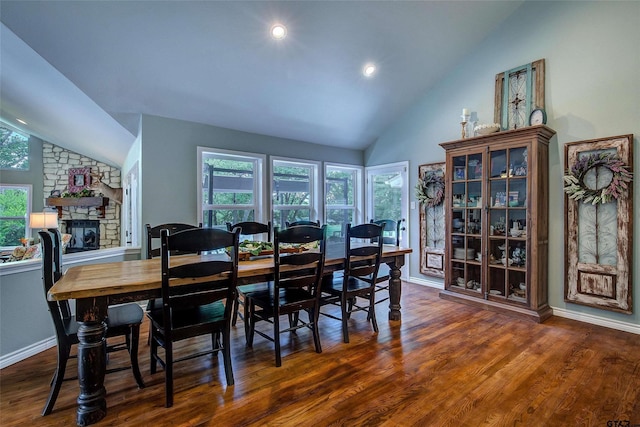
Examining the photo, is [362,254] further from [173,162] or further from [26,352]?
[26,352]

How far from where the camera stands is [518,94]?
3779 mm

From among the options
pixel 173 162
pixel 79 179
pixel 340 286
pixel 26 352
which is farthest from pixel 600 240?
pixel 79 179

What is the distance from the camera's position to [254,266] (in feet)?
7.43

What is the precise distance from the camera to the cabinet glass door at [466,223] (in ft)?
12.8

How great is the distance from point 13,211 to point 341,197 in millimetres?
7443

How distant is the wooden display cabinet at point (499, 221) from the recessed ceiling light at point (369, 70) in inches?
54.7

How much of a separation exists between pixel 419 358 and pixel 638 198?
2.67 m

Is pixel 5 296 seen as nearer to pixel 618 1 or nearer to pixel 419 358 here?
pixel 419 358

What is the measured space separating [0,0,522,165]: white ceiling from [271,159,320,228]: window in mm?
566

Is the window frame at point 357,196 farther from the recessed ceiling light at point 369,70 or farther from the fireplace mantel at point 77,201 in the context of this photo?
the fireplace mantel at point 77,201

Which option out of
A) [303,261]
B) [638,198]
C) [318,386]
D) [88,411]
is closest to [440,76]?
[638,198]

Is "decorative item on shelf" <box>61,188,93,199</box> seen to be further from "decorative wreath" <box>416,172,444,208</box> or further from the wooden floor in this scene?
"decorative wreath" <box>416,172,444,208</box>

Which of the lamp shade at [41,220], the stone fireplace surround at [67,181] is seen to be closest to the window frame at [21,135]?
the stone fireplace surround at [67,181]

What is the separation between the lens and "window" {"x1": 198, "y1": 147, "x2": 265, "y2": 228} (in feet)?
14.0
